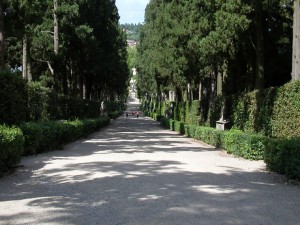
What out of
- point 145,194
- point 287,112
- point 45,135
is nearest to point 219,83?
point 287,112

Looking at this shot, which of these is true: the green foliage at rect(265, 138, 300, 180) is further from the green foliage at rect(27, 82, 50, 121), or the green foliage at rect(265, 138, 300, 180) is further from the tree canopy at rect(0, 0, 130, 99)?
the tree canopy at rect(0, 0, 130, 99)

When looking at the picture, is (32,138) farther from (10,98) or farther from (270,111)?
(270,111)

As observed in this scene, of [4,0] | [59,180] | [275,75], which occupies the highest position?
[4,0]

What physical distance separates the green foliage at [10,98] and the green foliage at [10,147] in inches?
103

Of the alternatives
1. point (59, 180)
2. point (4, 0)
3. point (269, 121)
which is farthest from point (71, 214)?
point (4, 0)

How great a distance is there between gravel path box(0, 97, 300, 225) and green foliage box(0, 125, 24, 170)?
37cm

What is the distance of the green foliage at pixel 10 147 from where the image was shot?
389 inches

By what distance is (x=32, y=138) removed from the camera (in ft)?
46.4

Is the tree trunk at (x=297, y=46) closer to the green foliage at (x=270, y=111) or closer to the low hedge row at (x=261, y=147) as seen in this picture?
the green foliage at (x=270, y=111)

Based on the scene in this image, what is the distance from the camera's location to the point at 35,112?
2114cm

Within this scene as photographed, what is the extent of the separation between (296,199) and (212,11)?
49.0ft

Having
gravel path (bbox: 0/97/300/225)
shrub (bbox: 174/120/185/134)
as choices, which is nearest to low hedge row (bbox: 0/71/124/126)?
gravel path (bbox: 0/97/300/225)

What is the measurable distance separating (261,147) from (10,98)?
305 inches

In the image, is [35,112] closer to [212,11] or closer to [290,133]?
[212,11]
